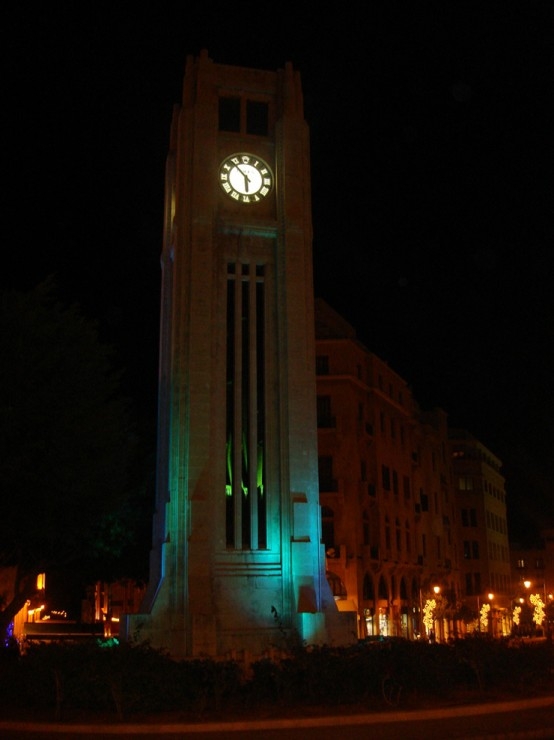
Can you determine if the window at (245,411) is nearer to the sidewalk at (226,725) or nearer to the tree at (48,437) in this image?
the tree at (48,437)

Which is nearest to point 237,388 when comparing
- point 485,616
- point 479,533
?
point 485,616

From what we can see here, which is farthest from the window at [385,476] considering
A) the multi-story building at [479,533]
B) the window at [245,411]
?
the window at [245,411]

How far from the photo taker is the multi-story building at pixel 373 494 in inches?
2168

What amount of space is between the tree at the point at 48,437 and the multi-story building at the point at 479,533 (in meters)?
60.9

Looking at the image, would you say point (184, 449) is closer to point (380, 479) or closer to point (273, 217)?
point (273, 217)

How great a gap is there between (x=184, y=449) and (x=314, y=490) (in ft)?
19.9

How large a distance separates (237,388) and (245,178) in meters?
10.8

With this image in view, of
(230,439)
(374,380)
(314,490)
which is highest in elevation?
(374,380)

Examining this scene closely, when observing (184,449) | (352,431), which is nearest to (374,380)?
(352,431)

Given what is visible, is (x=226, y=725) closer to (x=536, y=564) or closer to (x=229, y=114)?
(x=229, y=114)

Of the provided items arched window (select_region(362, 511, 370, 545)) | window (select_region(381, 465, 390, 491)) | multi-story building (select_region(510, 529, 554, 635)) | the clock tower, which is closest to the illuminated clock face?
the clock tower

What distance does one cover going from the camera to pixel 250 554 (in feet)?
110

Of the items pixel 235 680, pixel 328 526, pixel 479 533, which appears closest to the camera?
pixel 235 680

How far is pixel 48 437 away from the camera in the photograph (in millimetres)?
27891
